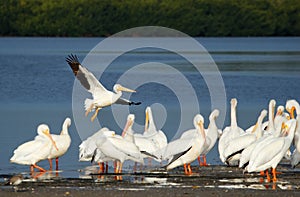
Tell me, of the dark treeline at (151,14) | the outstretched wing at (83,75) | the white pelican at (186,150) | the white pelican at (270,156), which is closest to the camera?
the white pelican at (270,156)

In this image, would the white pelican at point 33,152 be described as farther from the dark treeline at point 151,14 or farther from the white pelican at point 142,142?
the dark treeline at point 151,14

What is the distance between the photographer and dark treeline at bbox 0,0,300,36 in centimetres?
7925

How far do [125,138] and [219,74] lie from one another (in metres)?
21.8

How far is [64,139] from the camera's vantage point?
1216 cm

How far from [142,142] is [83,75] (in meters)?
2.63

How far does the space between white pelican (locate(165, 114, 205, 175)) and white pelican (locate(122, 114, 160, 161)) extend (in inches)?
14.6

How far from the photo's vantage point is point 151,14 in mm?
79812

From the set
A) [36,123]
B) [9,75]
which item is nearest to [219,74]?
[9,75]

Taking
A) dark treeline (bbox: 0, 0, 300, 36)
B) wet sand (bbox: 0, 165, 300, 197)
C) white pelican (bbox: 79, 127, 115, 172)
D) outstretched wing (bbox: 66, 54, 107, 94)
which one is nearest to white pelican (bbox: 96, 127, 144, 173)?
white pelican (bbox: 79, 127, 115, 172)

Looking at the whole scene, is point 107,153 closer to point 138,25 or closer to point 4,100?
point 4,100

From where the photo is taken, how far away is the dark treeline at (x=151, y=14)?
260 ft

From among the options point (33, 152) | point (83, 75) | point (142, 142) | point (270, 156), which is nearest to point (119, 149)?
point (142, 142)

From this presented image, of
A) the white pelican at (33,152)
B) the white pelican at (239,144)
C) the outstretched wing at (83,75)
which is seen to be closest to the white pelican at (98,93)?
the outstretched wing at (83,75)

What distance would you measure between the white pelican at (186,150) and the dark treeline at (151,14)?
67350 mm
